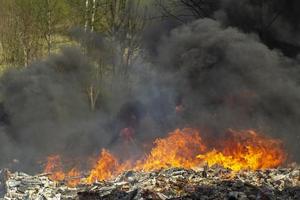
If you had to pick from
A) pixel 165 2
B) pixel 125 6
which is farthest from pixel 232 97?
pixel 125 6

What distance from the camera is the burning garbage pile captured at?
11492mm

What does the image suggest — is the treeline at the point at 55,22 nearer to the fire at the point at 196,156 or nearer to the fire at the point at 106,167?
the fire at the point at 106,167

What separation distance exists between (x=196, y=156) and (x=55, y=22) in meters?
18.3

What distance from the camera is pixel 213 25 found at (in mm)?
A: 16781

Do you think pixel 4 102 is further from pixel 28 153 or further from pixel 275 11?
pixel 275 11

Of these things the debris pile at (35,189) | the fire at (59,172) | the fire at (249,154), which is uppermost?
the fire at (249,154)

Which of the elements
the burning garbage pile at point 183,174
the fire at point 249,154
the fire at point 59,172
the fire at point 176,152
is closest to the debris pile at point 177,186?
the burning garbage pile at point 183,174

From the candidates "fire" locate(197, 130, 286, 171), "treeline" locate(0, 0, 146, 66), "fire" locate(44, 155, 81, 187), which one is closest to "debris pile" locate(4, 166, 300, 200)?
"fire" locate(44, 155, 81, 187)

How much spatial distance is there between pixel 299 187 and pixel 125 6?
16.2m

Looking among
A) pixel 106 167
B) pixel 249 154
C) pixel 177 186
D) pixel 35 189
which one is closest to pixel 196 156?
pixel 249 154

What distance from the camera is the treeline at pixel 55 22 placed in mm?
25812

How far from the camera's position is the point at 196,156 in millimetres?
14852

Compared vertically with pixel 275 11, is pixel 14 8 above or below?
below

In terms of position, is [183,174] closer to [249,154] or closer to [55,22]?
[249,154]
